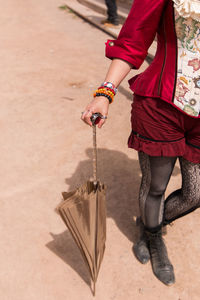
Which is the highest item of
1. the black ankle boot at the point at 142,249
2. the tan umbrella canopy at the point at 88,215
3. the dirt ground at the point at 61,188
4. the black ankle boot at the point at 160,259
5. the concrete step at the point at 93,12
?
the tan umbrella canopy at the point at 88,215

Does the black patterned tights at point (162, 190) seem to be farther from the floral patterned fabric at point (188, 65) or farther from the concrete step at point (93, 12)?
the concrete step at point (93, 12)

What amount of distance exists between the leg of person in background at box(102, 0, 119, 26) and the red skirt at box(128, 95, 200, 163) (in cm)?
585

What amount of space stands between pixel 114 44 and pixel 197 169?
2.43 ft

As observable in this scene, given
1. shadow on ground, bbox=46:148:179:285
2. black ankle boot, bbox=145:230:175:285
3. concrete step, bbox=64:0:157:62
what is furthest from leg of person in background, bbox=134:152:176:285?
A: concrete step, bbox=64:0:157:62

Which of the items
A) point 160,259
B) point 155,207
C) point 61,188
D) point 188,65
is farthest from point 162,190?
point 61,188

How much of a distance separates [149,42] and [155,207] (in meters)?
0.90

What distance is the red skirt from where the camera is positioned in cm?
138

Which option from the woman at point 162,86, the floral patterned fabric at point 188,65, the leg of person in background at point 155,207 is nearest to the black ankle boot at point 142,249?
the leg of person in background at point 155,207

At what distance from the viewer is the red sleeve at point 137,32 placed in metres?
1.24

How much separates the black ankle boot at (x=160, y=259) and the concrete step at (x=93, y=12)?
5.16m

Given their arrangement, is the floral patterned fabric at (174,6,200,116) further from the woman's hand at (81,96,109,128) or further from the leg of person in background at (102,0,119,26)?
the leg of person in background at (102,0,119,26)

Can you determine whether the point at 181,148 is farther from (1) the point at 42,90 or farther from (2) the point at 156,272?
(1) the point at 42,90

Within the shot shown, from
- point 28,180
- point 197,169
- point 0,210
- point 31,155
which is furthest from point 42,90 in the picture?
point 197,169

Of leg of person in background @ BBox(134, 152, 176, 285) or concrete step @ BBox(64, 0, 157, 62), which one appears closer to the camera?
leg of person in background @ BBox(134, 152, 176, 285)
